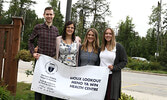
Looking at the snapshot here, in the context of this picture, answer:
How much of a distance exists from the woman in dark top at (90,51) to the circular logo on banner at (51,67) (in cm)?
51

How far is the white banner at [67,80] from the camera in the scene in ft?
12.1

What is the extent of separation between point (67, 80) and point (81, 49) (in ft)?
2.22

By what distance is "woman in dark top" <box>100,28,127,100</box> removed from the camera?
360 centimetres

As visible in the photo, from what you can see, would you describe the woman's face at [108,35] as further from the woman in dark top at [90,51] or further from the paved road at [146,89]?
the paved road at [146,89]

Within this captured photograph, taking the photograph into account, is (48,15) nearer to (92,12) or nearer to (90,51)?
(90,51)

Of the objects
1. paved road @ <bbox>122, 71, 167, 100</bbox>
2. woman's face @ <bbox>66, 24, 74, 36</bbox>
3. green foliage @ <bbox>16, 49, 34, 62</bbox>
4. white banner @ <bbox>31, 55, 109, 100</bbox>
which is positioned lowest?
paved road @ <bbox>122, 71, 167, 100</bbox>

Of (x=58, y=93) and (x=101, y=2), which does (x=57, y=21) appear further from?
(x=58, y=93)

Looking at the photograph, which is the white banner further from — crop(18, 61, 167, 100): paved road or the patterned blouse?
crop(18, 61, 167, 100): paved road

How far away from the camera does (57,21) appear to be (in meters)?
36.2

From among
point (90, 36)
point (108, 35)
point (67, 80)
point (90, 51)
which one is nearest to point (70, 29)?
point (90, 36)

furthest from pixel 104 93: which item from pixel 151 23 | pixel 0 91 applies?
pixel 151 23

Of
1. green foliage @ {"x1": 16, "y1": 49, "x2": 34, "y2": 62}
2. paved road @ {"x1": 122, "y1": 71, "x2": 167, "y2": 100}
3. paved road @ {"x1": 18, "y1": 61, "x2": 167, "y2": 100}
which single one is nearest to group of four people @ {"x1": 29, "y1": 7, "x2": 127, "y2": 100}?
green foliage @ {"x1": 16, "y1": 49, "x2": 34, "y2": 62}

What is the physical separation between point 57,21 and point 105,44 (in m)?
33.2

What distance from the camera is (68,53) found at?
3.75 meters
